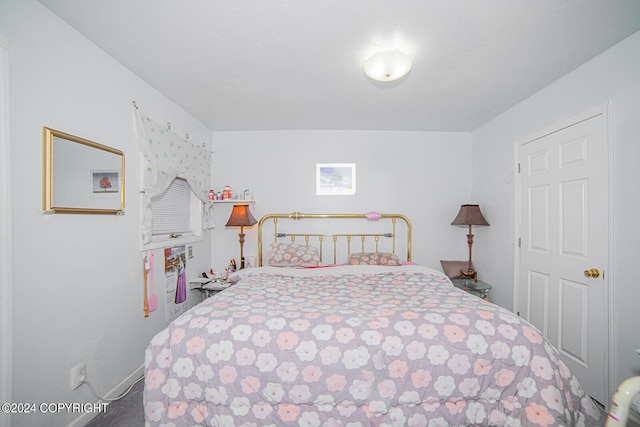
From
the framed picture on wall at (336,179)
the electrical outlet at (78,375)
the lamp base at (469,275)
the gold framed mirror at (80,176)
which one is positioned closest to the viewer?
the gold framed mirror at (80,176)

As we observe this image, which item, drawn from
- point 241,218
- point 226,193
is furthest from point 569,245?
point 226,193

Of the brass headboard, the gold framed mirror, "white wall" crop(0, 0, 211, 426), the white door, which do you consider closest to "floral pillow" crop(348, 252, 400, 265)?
the brass headboard

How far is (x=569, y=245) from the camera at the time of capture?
233cm

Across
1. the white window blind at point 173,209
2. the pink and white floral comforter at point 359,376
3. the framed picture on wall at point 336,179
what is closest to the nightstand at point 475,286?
the pink and white floral comforter at point 359,376

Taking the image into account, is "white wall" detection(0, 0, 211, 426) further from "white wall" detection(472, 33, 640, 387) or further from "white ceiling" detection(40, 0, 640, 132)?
"white wall" detection(472, 33, 640, 387)

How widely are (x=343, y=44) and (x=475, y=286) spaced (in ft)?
9.78

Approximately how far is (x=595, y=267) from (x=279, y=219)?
324cm

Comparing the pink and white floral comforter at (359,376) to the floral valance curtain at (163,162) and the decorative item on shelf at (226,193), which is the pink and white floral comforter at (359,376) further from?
the decorative item on shelf at (226,193)

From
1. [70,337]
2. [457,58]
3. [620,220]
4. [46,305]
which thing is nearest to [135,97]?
[46,305]

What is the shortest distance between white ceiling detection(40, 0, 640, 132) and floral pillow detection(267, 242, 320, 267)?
5.57ft

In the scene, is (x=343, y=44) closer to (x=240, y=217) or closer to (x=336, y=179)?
(x=336, y=179)

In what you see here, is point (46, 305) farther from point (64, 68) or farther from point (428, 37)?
point (428, 37)

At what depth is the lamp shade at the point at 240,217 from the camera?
3.36 meters

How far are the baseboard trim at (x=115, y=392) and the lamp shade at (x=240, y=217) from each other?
167cm
